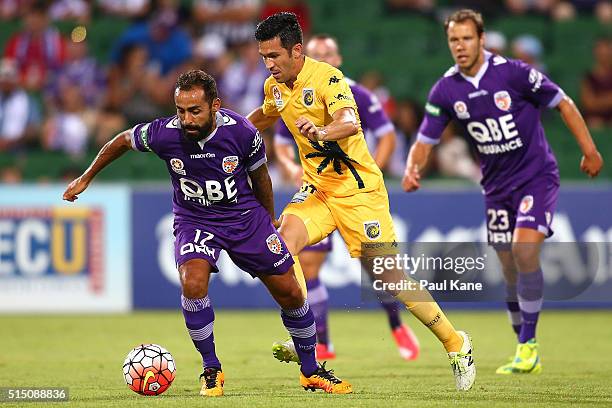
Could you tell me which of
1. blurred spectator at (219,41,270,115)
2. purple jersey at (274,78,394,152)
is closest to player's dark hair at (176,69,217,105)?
purple jersey at (274,78,394,152)

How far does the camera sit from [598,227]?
43.3 feet

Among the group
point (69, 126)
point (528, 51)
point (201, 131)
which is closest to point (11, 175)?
point (69, 126)

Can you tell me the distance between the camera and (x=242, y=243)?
708cm

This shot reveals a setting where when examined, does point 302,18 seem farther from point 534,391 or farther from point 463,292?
point 534,391

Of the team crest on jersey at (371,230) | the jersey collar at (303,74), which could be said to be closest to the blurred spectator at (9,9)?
the jersey collar at (303,74)

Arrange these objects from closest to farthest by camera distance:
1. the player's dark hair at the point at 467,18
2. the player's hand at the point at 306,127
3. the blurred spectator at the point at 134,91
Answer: the player's hand at the point at 306,127 < the player's dark hair at the point at 467,18 < the blurred spectator at the point at 134,91

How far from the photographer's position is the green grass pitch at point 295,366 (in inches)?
268

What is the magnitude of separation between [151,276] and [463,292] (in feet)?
19.0

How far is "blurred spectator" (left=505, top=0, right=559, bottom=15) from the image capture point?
17.2 m

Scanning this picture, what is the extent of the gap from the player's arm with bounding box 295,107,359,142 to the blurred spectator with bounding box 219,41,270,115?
7.96 meters

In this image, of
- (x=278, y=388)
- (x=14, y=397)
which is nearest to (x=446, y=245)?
(x=278, y=388)

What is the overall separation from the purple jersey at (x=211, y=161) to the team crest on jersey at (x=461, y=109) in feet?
6.81

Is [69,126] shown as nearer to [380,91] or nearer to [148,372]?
[380,91]

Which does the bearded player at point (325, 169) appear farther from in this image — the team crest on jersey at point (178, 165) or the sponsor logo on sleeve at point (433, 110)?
the sponsor logo on sleeve at point (433, 110)
